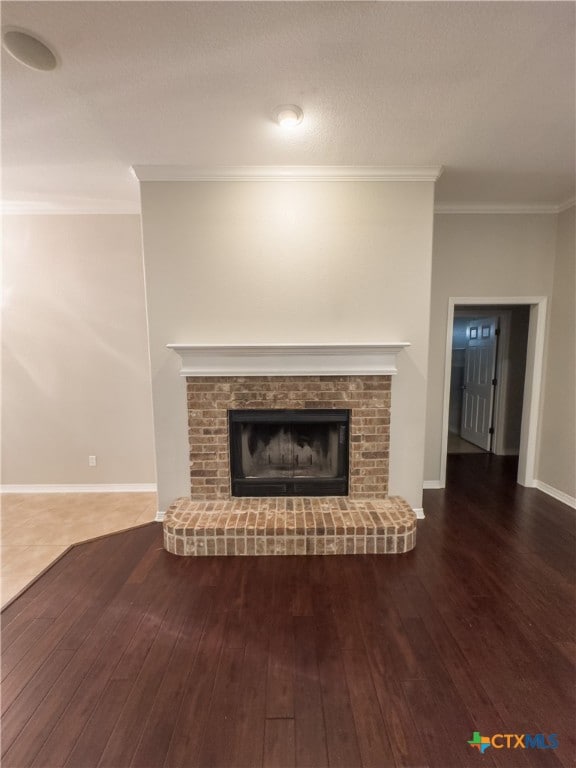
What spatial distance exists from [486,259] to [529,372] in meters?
1.25

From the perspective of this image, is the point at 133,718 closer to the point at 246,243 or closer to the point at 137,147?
the point at 246,243

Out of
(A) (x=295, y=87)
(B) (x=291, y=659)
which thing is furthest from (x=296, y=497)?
(A) (x=295, y=87)

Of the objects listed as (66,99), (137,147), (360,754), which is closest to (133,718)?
(360,754)

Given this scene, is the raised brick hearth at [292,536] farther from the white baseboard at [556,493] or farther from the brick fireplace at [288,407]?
the white baseboard at [556,493]

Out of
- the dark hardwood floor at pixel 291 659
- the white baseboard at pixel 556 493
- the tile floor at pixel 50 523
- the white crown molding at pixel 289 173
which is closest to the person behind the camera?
the dark hardwood floor at pixel 291 659

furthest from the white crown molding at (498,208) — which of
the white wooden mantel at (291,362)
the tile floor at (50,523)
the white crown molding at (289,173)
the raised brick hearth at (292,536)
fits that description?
the tile floor at (50,523)

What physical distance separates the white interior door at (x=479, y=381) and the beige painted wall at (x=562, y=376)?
103 centimetres

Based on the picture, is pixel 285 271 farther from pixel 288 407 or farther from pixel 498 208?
pixel 498 208

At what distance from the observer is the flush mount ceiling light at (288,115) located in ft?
5.90

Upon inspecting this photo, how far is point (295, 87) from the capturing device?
166cm

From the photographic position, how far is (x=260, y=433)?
2.81 metres

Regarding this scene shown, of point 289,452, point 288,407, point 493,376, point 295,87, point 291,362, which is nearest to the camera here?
point 295,87

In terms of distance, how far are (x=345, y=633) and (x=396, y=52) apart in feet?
9.05

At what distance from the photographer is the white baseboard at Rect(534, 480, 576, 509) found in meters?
3.09
